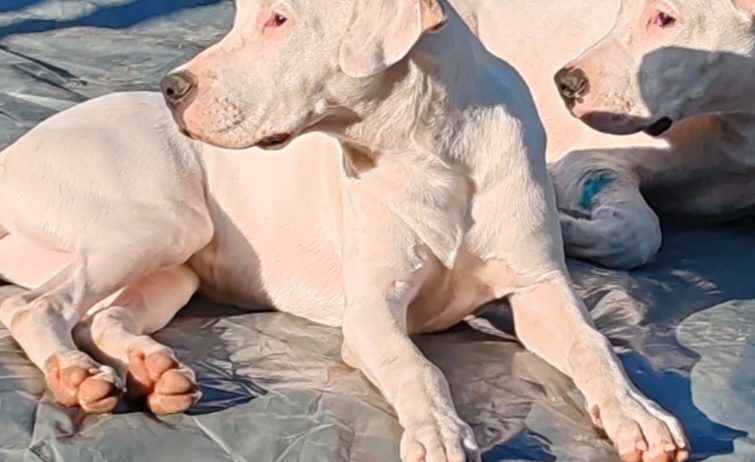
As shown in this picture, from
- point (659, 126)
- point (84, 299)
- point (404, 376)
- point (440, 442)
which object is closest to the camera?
point (440, 442)

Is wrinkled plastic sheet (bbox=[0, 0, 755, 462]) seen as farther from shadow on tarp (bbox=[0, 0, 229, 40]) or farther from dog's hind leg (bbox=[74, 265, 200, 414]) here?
shadow on tarp (bbox=[0, 0, 229, 40])

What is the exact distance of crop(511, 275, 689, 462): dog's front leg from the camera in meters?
2.48

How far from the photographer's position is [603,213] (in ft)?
12.2

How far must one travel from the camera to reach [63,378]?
Answer: 8.77ft

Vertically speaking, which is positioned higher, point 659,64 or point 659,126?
point 659,64

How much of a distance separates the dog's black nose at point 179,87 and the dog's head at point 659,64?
1091 millimetres

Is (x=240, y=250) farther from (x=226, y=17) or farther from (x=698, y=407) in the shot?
(x=226, y=17)

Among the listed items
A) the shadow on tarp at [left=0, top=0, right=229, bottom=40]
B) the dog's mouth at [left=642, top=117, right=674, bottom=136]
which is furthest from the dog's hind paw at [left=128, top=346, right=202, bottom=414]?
the shadow on tarp at [left=0, top=0, right=229, bottom=40]

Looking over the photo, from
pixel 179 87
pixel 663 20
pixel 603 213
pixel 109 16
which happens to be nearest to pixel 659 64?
pixel 663 20

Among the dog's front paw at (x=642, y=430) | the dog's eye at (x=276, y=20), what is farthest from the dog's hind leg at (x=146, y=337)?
the dog's front paw at (x=642, y=430)

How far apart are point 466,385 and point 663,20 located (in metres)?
1.19

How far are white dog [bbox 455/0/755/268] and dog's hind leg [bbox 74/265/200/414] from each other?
944mm

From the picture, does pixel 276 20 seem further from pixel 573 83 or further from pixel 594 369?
pixel 573 83

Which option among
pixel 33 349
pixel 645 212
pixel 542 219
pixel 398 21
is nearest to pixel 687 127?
pixel 645 212
